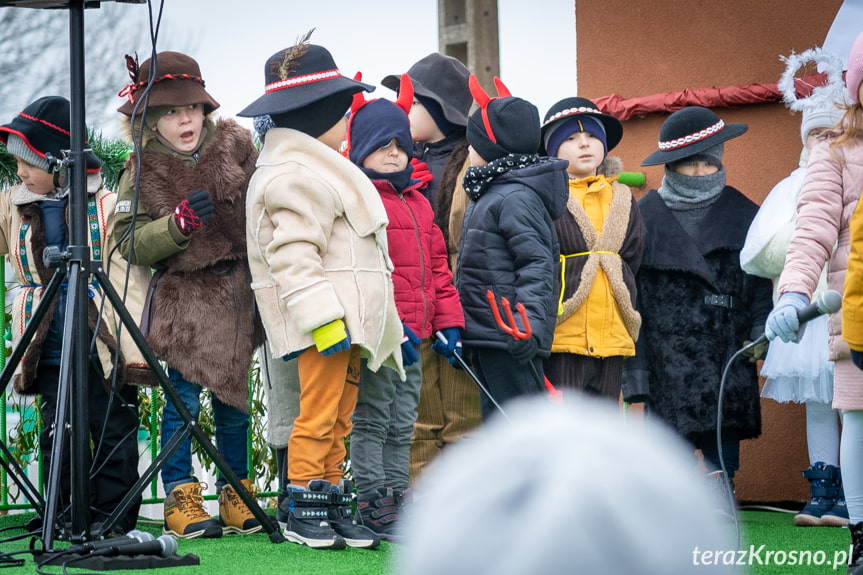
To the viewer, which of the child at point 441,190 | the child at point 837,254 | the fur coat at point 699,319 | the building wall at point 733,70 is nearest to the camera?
the child at point 837,254

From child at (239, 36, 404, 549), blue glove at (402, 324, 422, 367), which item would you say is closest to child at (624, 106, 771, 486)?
blue glove at (402, 324, 422, 367)

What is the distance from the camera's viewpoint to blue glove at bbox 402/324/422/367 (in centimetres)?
398

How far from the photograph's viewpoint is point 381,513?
3943 mm

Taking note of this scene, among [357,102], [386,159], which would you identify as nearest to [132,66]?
[357,102]

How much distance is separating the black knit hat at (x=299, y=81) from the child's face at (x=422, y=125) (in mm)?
979

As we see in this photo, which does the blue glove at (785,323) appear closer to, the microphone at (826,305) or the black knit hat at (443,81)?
the microphone at (826,305)

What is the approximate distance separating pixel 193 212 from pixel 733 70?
337 cm

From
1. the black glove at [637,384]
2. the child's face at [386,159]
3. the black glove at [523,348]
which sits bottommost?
the black glove at [637,384]

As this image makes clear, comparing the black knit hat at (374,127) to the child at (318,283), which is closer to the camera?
the child at (318,283)

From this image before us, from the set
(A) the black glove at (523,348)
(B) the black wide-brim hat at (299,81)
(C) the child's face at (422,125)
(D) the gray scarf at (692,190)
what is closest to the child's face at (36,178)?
(B) the black wide-brim hat at (299,81)

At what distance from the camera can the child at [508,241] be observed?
420 cm

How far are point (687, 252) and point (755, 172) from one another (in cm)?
115

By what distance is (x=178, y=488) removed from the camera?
4.02 metres

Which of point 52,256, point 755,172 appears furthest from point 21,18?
point 52,256
